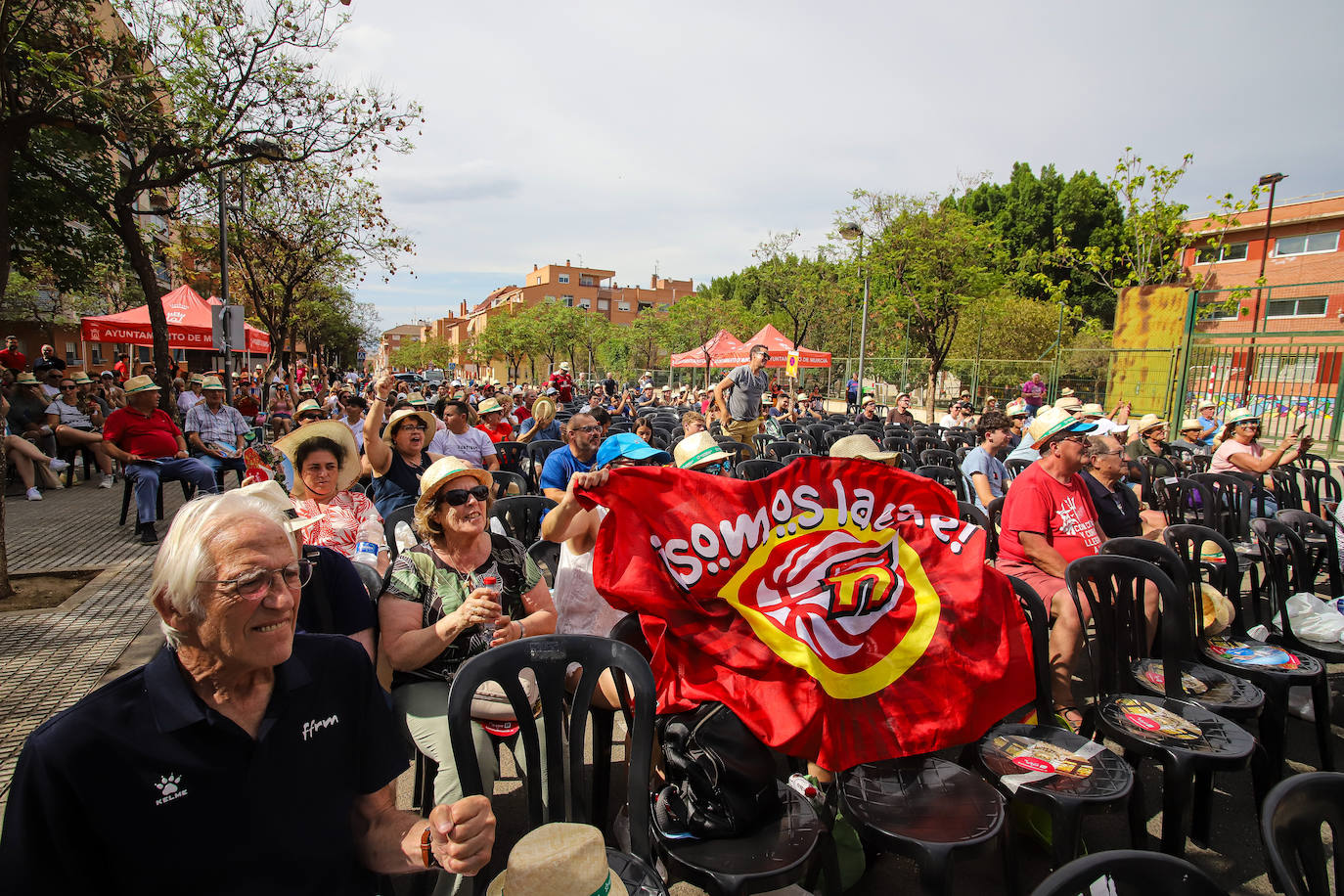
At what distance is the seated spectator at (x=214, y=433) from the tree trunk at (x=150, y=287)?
4.37 ft

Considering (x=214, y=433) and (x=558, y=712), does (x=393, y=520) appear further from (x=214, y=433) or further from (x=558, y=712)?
(x=214, y=433)

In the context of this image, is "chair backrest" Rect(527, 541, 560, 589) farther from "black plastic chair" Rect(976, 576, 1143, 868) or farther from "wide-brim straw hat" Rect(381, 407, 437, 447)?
"black plastic chair" Rect(976, 576, 1143, 868)

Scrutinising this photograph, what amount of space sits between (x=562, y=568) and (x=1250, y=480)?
22.7ft

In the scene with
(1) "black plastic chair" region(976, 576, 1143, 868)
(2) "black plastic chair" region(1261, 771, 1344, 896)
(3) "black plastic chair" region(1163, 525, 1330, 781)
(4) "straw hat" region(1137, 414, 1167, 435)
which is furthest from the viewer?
(4) "straw hat" region(1137, 414, 1167, 435)

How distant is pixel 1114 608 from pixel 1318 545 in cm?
350

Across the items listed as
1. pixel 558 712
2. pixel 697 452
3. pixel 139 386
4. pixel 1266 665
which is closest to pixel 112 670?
pixel 558 712

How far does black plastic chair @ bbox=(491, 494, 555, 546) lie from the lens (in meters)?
4.69

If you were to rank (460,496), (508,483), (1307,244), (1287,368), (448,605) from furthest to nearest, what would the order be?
(1307,244) < (1287,368) < (508,483) < (460,496) < (448,605)

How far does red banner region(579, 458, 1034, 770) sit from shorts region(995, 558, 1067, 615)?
34.9 inches

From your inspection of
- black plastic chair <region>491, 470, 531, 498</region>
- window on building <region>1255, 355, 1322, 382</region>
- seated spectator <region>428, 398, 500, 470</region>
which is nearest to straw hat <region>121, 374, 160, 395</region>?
seated spectator <region>428, 398, 500, 470</region>

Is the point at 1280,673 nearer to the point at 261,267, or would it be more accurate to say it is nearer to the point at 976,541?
the point at 976,541

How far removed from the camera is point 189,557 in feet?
4.84

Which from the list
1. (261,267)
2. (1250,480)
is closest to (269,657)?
(1250,480)

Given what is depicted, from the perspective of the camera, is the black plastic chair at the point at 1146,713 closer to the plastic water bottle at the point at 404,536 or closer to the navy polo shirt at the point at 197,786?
the navy polo shirt at the point at 197,786
